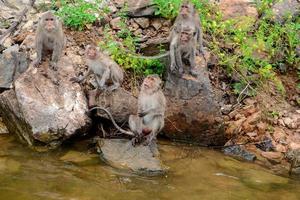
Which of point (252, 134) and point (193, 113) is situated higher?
point (193, 113)

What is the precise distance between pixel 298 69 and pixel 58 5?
5.33 meters

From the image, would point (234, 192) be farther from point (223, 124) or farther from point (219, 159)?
point (223, 124)

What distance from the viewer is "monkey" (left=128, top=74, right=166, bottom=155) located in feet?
27.9

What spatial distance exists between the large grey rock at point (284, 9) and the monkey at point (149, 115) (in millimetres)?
4256

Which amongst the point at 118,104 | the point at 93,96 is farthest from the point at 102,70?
the point at 118,104

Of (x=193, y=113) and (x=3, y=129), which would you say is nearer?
(x=3, y=129)

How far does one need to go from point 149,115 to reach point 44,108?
173 centimetres

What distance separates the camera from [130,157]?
316 inches

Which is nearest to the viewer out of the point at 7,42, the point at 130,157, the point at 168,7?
the point at 130,157

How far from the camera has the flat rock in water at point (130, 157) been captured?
780cm

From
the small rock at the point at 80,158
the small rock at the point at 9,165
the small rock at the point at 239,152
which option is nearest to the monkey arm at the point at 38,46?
the small rock at the point at 80,158

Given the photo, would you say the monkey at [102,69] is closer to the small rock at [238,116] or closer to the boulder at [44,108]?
the boulder at [44,108]

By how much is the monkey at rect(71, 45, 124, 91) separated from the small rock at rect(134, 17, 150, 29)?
1.85m

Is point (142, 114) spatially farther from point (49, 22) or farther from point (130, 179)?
point (49, 22)
